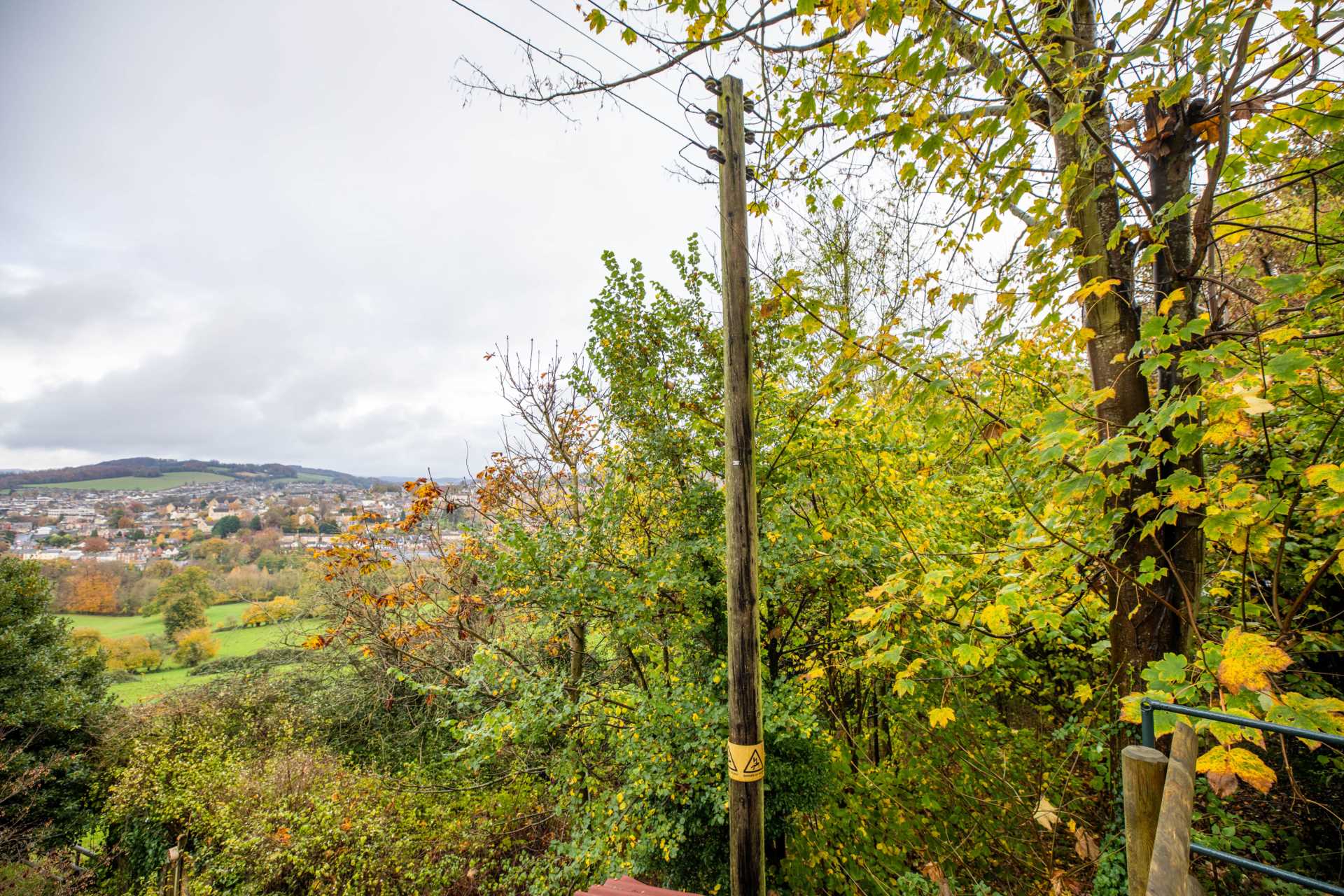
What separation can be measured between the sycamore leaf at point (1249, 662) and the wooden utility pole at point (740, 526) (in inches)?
65.2

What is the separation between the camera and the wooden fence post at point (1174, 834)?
3.78 feet

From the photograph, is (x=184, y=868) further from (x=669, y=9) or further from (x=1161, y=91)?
(x=1161, y=91)

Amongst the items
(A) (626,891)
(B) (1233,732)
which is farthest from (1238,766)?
(A) (626,891)

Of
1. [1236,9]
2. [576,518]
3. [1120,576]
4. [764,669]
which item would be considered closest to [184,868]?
[576,518]

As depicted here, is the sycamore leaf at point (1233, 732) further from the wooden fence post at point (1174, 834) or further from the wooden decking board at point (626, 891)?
the wooden decking board at point (626, 891)

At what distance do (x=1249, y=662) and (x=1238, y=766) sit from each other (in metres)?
0.29

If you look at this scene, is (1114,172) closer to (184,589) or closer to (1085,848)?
(1085,848)

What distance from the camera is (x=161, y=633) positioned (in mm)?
15070

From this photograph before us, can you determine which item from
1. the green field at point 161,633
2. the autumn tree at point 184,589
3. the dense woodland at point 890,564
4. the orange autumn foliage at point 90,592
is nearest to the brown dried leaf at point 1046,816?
the dense woodland at point 890,564

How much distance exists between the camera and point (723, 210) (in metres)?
2.73

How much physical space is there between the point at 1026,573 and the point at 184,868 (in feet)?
35.8

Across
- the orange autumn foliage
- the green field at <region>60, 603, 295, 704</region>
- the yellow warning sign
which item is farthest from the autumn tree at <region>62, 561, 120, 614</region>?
the yellow warning sign

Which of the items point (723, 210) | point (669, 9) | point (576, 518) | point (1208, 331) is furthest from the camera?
point (576, 518)

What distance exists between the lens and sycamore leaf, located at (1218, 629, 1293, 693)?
4.64 ft
